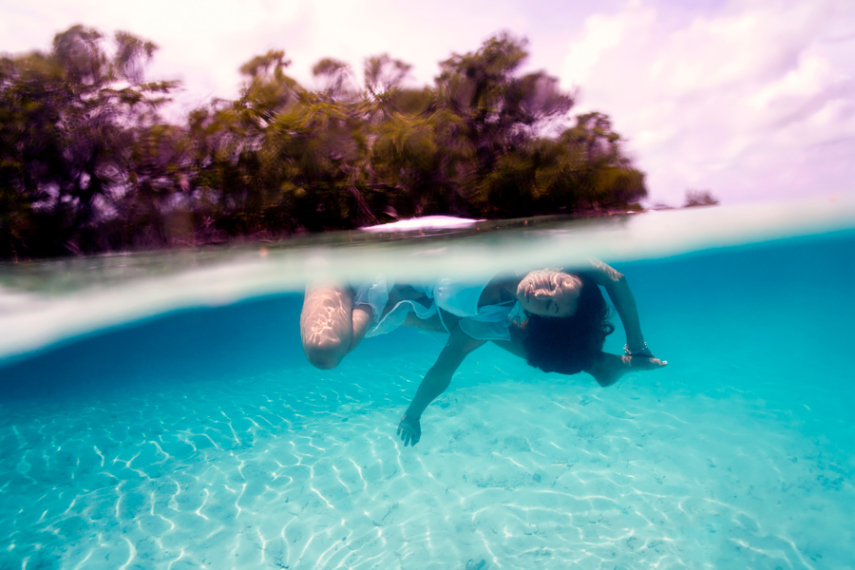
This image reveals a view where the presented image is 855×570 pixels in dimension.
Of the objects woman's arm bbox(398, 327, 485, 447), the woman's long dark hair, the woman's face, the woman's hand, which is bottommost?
the woman's hand

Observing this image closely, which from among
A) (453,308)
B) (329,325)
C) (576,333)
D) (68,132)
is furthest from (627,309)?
(68,132)

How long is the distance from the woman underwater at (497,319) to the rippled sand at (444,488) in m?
1.82

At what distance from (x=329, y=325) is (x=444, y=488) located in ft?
14.1

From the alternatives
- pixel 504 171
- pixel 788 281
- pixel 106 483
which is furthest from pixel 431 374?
pixel 788 281

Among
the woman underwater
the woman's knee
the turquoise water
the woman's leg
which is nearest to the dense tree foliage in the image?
the turquoise water

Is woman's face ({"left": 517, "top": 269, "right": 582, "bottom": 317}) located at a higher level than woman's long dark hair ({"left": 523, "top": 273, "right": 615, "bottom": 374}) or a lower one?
higher

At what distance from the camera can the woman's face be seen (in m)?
4.87

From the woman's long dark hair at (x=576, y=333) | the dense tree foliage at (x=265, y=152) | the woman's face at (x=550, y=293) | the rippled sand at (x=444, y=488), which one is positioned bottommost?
the rippled sand at (x=444, y=488)

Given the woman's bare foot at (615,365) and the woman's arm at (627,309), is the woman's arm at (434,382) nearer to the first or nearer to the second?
the woman's bare foot at (615,365)

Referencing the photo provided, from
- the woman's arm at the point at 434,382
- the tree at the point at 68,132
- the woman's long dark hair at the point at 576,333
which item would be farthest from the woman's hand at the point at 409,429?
the tree at the point at 68,132

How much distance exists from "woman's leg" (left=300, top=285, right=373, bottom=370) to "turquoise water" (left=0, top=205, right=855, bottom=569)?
3.04 metres

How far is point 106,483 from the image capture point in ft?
25.5

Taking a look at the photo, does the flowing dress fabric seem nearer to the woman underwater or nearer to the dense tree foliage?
the woman underwater

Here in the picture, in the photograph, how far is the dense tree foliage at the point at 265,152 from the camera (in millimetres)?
8367
